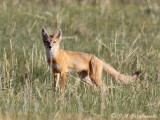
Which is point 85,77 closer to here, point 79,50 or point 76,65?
point 76,65

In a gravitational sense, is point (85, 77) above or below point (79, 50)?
below

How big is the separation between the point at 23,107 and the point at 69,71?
2.13 meters

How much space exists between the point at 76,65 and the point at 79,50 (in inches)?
86.0

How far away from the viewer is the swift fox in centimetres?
785

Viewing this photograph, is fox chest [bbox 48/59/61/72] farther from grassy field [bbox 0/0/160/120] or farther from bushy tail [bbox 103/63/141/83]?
bushy tail [bbox 103/63/141/83]

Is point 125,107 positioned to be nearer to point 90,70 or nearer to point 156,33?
point 90,70

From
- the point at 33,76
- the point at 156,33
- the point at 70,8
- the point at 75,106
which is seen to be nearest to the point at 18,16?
the point at 70,8

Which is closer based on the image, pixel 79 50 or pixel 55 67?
pixel 55 67

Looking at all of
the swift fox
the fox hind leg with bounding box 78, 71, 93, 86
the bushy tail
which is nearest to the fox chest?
the swift fox

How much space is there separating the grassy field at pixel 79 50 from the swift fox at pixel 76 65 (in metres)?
0.15

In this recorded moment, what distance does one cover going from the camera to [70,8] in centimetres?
1481

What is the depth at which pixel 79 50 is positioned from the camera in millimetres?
10203

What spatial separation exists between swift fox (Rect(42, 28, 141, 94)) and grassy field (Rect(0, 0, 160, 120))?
146mm

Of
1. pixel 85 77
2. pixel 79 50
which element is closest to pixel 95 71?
pixel 85 77
